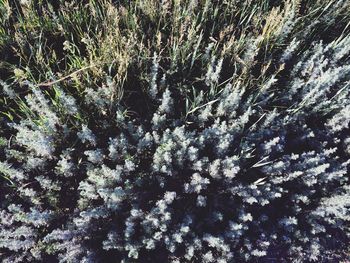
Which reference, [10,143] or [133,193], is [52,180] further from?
[133,193]

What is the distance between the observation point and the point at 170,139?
2.38 m

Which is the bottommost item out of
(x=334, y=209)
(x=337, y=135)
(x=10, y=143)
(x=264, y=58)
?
(x=334, y=209)

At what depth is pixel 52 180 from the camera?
8.22 ft

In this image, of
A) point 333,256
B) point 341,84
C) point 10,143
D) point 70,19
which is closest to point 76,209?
point 10,143

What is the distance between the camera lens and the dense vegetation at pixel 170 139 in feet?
7.72

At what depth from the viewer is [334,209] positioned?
2566 mm

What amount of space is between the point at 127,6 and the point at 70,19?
0.47 meters

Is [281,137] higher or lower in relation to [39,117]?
lower

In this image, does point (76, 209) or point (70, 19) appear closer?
point (76, 209)

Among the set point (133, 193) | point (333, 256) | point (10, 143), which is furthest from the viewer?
point (333, 256)

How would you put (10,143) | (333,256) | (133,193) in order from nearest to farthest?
(133,193) → (10,143) → (333,256)

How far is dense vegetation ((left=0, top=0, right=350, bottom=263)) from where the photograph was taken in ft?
7.72

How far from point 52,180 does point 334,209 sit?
6.67 ft

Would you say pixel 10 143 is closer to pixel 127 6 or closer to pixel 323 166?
pixel 127 6
